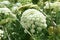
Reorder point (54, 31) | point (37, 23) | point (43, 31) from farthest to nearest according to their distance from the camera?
point (43, 31) < point (37, 23) < point (54, 31)

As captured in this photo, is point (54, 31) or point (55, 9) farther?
point (55, 9)

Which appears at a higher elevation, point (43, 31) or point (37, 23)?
point (37, 23)

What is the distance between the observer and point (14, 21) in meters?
1.96

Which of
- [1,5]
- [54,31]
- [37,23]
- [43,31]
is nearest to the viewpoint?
[54,31]

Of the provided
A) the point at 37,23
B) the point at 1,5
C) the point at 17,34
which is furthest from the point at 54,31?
the point at 1,5

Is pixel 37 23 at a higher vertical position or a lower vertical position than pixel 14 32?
higher

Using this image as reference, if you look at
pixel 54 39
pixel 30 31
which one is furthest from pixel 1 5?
pixel 54 39

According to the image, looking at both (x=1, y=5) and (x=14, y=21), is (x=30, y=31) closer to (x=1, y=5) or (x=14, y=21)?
(x=14, y=21)

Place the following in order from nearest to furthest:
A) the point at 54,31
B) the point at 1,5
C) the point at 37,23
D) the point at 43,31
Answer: the point at 54,31, the point at 37,23, the point at 43,31, the point at 1,5

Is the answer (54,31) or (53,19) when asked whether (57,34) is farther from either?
(53,19)

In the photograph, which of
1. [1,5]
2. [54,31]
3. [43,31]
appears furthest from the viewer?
[1,5]

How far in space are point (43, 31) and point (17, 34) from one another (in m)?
0.20

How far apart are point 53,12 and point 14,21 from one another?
0.30 meters

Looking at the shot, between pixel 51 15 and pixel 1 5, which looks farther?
pixel 1 5
